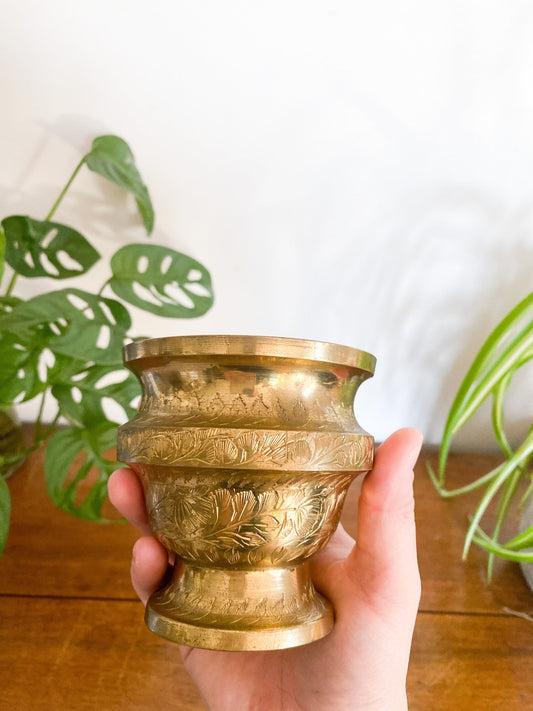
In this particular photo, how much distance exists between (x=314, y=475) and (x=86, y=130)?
81 centimetres

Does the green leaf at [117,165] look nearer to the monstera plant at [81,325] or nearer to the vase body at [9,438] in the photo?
the monstera plant at [81,325]

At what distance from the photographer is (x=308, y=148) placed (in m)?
0.97

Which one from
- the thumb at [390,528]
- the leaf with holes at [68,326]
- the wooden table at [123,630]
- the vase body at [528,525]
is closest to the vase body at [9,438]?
the wooden table at [123,630]

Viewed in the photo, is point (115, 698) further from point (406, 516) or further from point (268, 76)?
point (268, 76)

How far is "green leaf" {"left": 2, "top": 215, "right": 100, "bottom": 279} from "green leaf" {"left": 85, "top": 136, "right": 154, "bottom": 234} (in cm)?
12

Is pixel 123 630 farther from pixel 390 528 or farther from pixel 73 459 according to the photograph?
pixel 390 528

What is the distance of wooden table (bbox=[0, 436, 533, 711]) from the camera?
72 centimetres

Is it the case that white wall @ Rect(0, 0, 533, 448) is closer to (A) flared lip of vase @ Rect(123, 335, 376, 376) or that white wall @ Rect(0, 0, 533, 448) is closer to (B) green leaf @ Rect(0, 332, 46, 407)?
(B) green leaf @ Rect(0, 332, 46, 407)

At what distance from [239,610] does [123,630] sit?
1.23 ft

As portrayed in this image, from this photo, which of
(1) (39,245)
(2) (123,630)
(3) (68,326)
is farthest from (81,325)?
(2) (123,630)

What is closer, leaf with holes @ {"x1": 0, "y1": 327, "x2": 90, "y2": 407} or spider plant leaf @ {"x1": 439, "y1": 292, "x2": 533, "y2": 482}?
Answer: leaf with holes @ {"x1": 0, "y1": 327, "x2": 90, "y2": 407}

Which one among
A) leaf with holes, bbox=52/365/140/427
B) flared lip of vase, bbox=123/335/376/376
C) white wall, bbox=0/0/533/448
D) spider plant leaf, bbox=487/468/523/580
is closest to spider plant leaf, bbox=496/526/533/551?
spider plant leaf, bbox=487/468/523/580

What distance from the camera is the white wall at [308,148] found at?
0.90 m

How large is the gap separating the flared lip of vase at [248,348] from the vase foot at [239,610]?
236 millimetres
